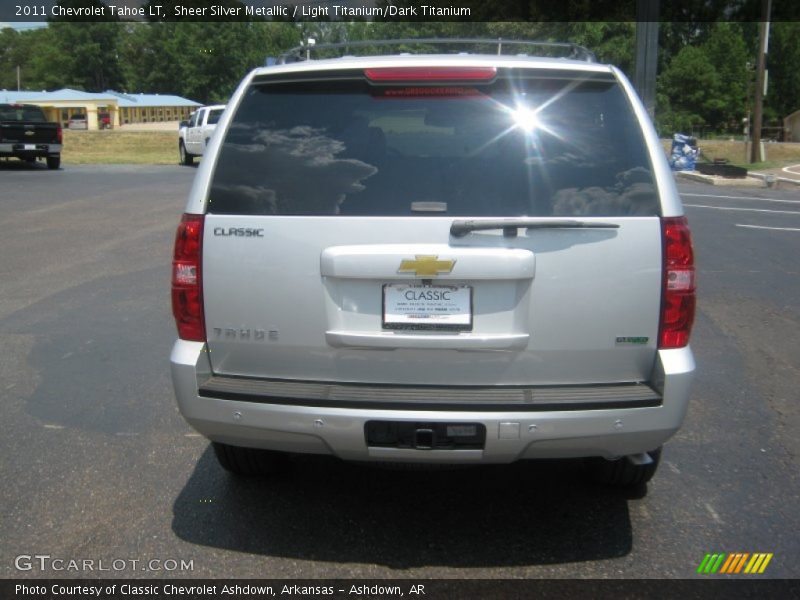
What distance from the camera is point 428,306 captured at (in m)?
3.38

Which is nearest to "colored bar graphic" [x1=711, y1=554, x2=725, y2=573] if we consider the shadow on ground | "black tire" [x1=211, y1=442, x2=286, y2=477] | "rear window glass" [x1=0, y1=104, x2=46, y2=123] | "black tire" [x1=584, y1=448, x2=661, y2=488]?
the shadow on ground

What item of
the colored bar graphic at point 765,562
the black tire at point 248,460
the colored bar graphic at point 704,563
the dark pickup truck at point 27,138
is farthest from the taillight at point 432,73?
the dark pickup truck at point 27,138

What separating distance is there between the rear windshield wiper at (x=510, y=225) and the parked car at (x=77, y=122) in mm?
91065

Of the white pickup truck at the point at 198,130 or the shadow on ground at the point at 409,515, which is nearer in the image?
the shadow on ground at the point at 409,515

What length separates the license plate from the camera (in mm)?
3379

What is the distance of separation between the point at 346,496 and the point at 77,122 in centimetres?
9148

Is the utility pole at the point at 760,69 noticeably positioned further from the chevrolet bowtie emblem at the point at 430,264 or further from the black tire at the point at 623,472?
the chevrolet bowtie emblem at the point at 430,264

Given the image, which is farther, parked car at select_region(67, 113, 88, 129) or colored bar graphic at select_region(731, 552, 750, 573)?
parked car at select_region(67, 113, 88, 129)

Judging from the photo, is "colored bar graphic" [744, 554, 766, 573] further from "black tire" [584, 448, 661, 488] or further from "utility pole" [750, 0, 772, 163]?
"utility pole" [750, 0, 772, 163]

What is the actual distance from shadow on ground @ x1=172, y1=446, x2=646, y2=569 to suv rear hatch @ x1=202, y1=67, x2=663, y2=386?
78 centimetres

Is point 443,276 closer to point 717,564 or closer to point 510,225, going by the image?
point 510,225

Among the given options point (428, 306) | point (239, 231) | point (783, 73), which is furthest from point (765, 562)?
point (783, 73)

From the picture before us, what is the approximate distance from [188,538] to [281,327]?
1.08 m

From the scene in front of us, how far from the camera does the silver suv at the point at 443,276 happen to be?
131 inches
